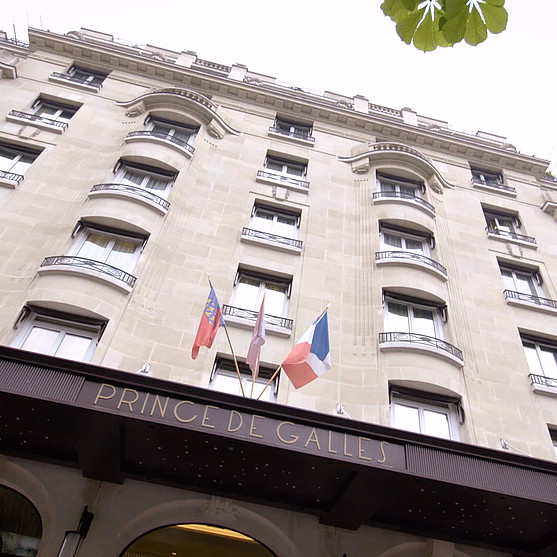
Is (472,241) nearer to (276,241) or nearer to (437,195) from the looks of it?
(437,195)

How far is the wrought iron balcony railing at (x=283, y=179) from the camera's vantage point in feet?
60.8

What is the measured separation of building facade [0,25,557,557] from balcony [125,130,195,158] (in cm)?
15

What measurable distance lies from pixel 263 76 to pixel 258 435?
952 inches

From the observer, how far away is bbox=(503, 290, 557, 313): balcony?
16.0 meters

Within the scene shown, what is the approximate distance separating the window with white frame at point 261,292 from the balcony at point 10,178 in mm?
7530

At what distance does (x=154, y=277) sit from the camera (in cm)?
1356

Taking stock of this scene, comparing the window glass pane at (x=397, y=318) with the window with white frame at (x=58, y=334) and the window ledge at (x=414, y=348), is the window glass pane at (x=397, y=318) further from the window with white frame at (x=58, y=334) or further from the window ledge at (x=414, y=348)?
the window with white frame at (x=58, y=334)

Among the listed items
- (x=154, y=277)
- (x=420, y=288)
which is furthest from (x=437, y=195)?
(x=154, y=277)

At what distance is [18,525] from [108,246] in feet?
24.9

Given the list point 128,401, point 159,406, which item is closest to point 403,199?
point 159,406

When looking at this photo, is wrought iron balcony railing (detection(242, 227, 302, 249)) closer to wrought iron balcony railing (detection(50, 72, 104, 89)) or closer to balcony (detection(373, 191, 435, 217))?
balcony (detection(373, 191, 435, 217))

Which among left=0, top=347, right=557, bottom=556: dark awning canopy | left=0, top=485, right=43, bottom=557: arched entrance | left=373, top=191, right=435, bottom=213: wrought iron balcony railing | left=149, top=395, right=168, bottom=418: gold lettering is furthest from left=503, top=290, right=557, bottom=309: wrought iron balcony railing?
left=0, top=485, right=43, bottom=557: arched entrance

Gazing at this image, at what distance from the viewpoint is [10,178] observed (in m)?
15.4

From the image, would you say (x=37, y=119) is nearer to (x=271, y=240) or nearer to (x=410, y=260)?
(x=271, y=240)
